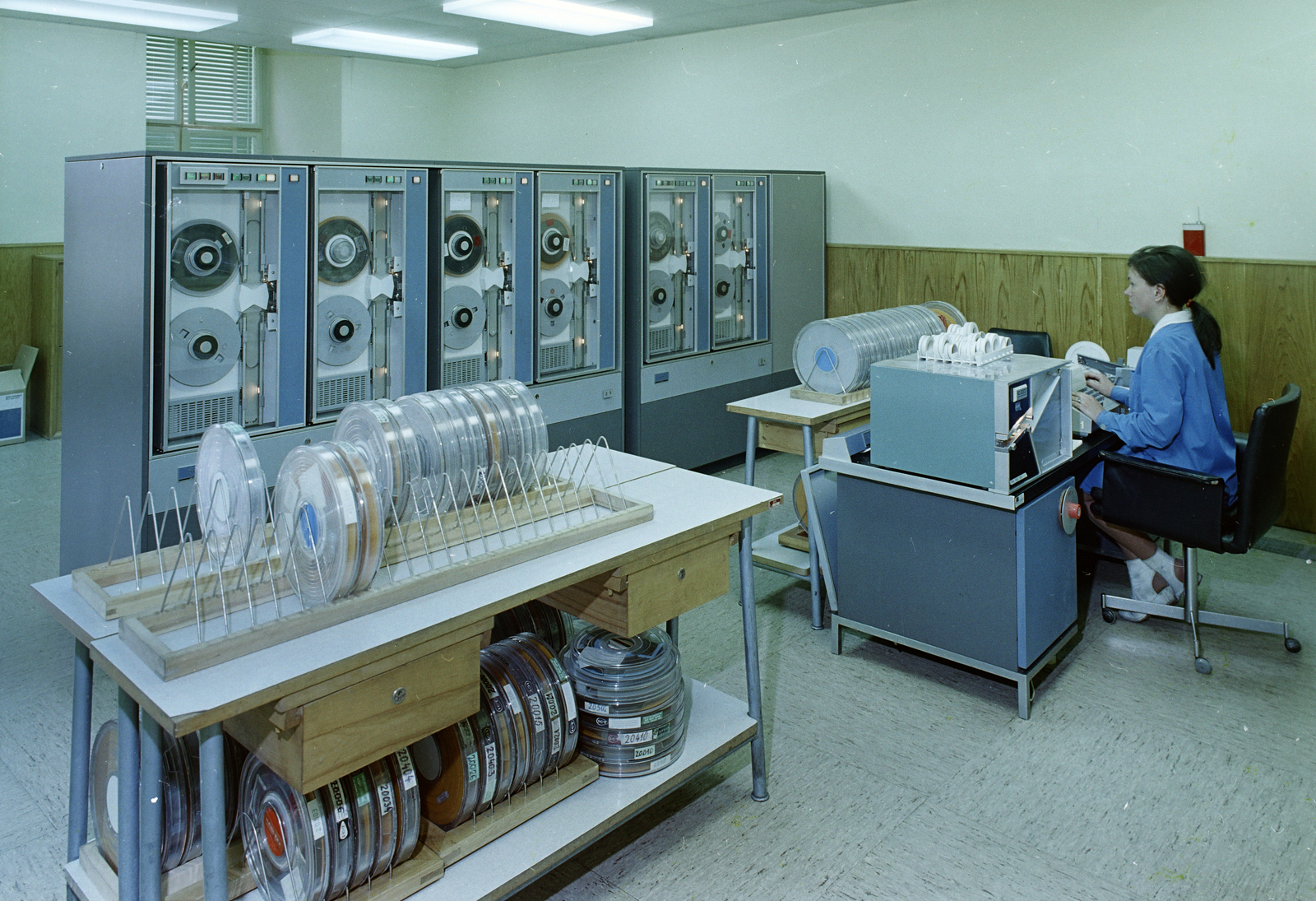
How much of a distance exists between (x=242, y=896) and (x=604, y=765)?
2.47 ft

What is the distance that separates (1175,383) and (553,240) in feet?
8.67

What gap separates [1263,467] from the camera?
2996 mm

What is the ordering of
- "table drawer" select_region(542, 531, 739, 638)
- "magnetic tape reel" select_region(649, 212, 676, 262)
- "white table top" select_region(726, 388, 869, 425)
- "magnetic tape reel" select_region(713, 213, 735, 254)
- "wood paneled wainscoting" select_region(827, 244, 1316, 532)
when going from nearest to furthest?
"table drawer" select_region(542, 531, 739, 638)
"white table top" select_region(726, 388, 869, 425)
"wood paneled wainscoting" select_region(827, 244, 1316, 532)
"magnetic tape reel" select_region(649, 212, 676, 262)
"magnetic tape reel" select_region(713, 213, 735, 254)

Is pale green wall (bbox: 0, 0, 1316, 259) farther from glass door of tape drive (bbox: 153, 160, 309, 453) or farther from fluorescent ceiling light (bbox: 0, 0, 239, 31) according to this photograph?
glass door of tape drive (bbox: 153, 160, 309, 453)

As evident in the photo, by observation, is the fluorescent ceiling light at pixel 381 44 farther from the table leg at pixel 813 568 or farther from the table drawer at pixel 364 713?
the table drawer at pixel 364 713

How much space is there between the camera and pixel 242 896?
1766 millimetres

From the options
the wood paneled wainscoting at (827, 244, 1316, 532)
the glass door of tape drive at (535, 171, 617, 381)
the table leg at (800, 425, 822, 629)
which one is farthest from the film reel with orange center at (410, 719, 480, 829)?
the wood paneled wainscoting at (827, 244, 1316, 532)

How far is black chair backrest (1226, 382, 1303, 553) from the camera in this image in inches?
117

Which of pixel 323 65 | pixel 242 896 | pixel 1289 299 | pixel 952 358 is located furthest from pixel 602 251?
pixel 323 65

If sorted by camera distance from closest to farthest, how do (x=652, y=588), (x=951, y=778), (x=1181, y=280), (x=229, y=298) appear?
(x=652, y=588)
(x=951, y=778)
(x=1181, y=280)
(x=229, y=298)

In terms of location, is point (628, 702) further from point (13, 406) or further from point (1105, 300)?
point (13, 406)

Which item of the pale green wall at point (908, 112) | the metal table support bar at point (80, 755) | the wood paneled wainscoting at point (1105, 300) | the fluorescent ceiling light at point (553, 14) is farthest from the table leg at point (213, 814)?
the fluorescent ceiling light at point (553, 14)

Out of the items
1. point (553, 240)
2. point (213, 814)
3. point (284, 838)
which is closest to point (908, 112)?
point (553, 240)

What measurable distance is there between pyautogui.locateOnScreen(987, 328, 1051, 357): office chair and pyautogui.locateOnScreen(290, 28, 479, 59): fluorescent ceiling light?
4466 mm
